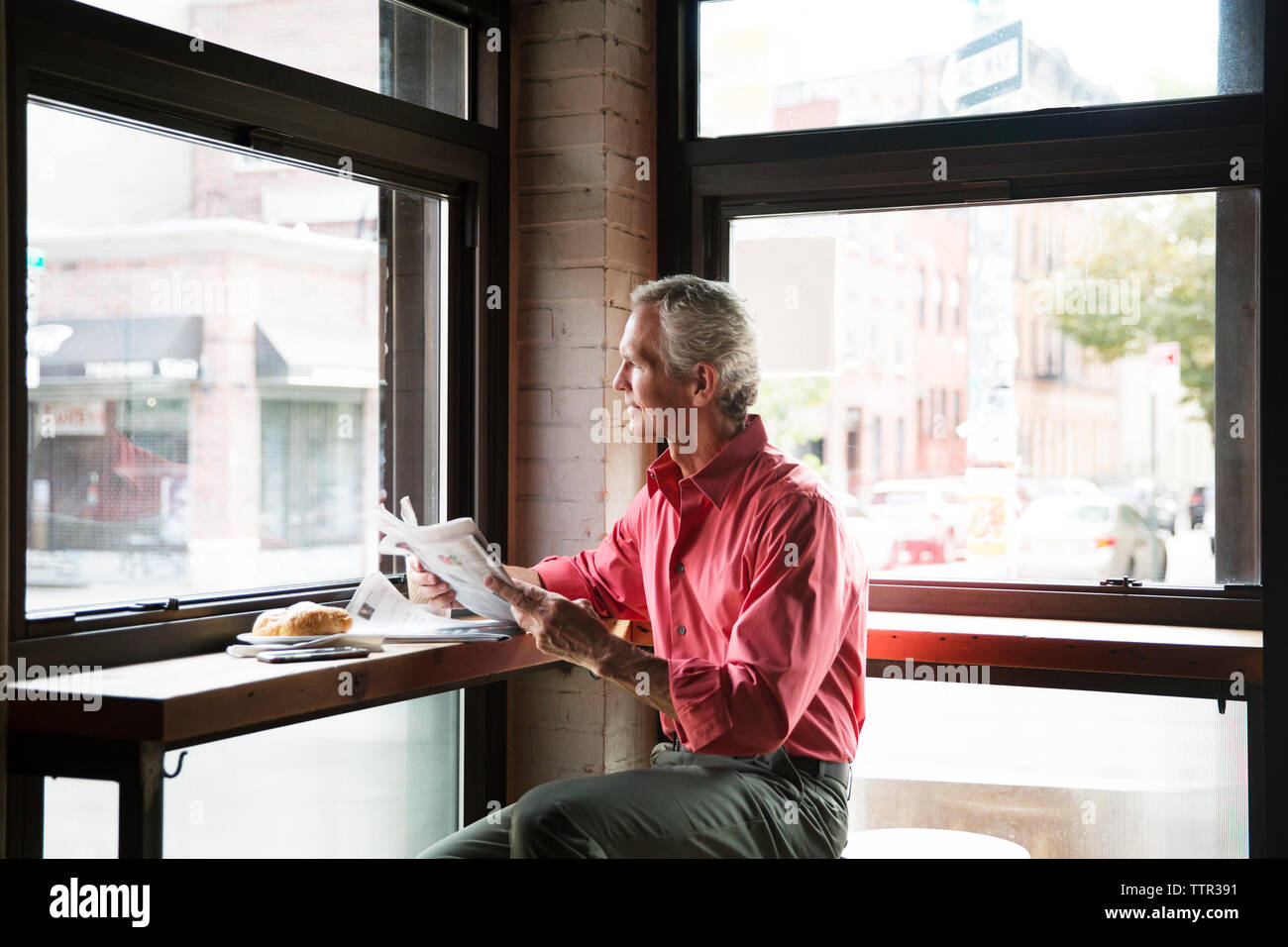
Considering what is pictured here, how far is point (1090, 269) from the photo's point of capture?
8.67ft

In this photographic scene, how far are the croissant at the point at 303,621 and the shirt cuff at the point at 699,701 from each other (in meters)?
0.66

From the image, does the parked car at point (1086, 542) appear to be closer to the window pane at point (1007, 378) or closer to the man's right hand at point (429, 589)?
the window pane at point (1007, 378)

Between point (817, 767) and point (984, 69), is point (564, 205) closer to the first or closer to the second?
point (984, 69)

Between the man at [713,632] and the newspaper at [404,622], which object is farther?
the newspaper at [404,622]

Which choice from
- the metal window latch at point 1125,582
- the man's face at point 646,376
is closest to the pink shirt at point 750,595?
the man's face at point 646,376

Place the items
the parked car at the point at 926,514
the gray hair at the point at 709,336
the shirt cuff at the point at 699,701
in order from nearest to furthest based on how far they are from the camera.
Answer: the shirt cuff at the point at 699,701
the gray hair at the point at 709,336
the parked car at the point at 926,514

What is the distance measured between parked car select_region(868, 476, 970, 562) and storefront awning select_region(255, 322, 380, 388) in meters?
1.15

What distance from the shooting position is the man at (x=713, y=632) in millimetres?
1771

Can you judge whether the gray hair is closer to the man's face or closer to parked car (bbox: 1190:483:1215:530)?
the man's face

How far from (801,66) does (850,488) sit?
3.14ft

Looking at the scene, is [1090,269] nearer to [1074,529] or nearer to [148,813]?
[1074,529]

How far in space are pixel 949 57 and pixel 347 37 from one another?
1.27 meters

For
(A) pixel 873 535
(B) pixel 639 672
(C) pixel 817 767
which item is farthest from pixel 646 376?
(A) pixel 873 535

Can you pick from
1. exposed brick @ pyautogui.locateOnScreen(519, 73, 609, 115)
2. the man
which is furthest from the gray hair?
exposed brick @ pyautogui.locateOnScreen(519, 73, 609, 115)
